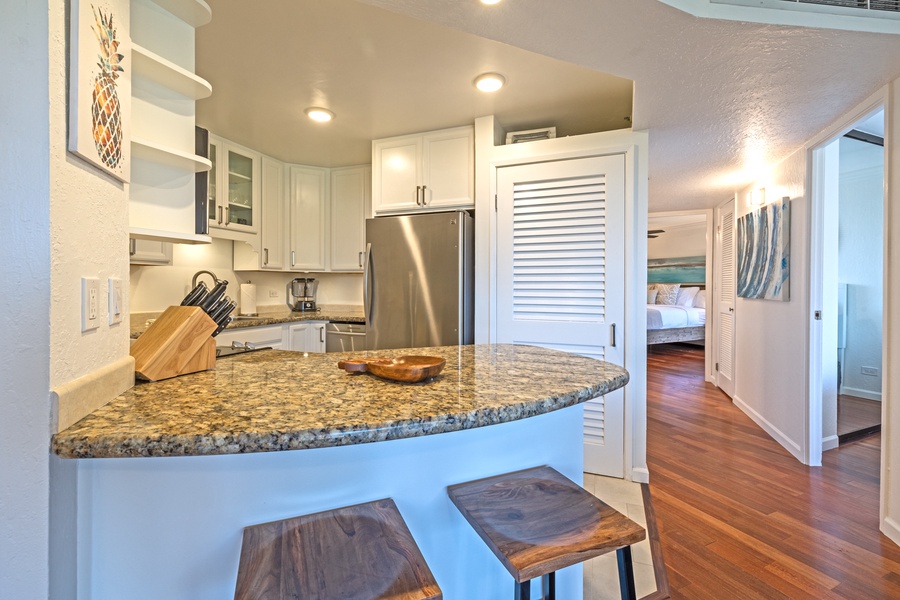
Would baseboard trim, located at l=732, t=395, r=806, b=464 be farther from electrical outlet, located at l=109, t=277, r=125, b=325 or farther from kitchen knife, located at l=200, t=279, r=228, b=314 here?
electrical outlet, located at l=109, t=277, r=125, b=325

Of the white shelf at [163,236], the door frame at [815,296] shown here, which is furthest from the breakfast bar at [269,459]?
the door frame at [815,296]

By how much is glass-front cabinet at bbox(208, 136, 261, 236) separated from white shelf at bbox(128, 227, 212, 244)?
1880mm

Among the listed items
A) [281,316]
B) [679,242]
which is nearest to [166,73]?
[281,316]

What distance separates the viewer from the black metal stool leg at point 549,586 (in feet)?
3.50

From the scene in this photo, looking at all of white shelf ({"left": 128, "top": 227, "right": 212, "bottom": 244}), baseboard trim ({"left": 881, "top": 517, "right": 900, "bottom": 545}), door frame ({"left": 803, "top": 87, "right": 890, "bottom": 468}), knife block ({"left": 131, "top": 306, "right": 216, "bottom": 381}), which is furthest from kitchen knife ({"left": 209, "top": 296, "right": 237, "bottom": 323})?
door frame ({"left": 803, "top": 87, "right": 890, "bottom": 468})

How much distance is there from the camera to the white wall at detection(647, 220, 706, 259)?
7857 millimetres

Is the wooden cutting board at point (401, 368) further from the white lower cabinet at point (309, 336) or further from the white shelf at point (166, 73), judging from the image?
the white lower cabinet at point (309, 336)

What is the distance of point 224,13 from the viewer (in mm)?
1686

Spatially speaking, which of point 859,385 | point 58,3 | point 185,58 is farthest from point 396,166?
point 859,385

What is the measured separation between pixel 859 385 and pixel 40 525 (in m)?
5.45

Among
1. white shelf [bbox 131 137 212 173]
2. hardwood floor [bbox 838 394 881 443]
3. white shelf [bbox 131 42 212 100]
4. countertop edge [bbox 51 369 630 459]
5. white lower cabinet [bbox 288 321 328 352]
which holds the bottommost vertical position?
hardwood floor [bbox 838 394 881 443]

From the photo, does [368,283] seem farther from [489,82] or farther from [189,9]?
[189,9]

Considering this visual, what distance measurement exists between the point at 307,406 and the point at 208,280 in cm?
315

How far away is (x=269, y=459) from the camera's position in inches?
33.9
